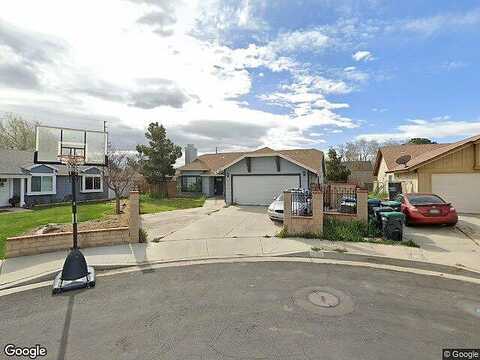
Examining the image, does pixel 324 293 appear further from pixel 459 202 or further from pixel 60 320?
pixel 459 202

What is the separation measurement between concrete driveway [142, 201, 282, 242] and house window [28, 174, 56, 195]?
12.0 m

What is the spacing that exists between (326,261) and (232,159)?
23175mm

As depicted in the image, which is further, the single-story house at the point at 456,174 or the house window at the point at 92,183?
the house window at the point at 92,183

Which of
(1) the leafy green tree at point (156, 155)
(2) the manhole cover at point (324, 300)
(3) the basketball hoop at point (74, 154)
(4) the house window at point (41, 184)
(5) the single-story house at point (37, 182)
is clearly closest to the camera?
(2) the manhole cover at point (324, 300)

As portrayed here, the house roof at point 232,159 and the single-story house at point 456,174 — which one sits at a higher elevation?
the house roof at point 232,159

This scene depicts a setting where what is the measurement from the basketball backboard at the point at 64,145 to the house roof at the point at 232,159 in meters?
11.8

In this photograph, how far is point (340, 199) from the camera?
10.3 meters

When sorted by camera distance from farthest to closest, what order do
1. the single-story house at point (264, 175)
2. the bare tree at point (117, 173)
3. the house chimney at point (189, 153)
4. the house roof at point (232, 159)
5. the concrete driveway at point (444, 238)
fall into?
the house chimney at point (189, 153) → the house roof at point (232, 159) → the single-story house at point (264, 175) → the bare tree at point (117, 173) → the concrete driveway at point (444, 238)

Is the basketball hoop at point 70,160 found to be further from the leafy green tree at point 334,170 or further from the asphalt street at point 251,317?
the leafy green tree at point 334,170

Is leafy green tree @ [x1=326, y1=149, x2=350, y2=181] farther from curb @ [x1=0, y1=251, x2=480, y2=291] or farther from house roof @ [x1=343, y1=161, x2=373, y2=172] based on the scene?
curb @ [x1=0, y1=251, x2=480, y2=291]

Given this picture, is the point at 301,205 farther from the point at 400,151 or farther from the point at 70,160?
the point at 400,151

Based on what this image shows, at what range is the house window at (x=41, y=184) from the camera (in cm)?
1983

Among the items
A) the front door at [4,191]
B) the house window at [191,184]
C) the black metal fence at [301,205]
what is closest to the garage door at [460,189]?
the black metal fence at [301,205]

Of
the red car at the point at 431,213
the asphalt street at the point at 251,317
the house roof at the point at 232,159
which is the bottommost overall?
the asphalt street at the point at 251,317
